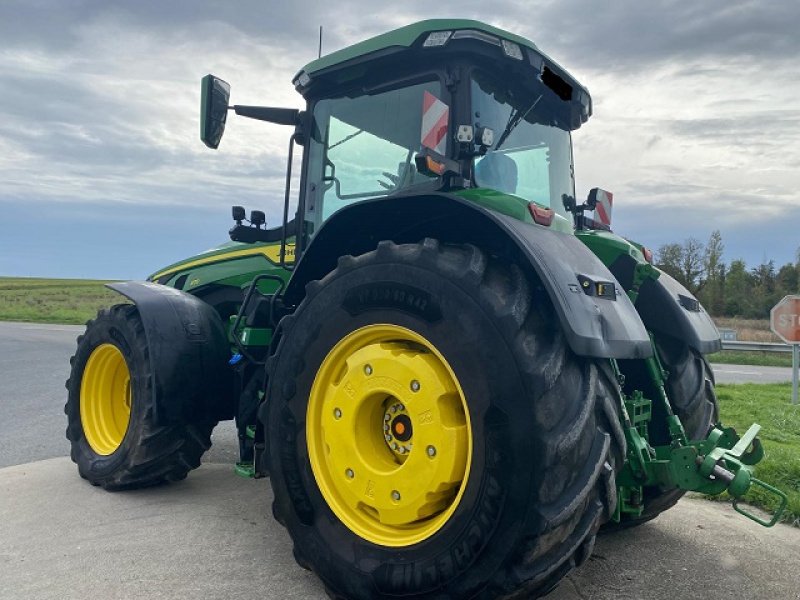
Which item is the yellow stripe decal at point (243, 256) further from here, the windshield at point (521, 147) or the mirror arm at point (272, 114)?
the windshield at point (521, 147)

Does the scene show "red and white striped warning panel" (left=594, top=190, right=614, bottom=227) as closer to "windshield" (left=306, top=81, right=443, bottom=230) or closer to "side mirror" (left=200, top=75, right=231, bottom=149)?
"windshield" (left=306, top=81, right=443, bottom=230)

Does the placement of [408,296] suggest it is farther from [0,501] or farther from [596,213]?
[0,501]

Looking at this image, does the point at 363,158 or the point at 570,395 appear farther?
the point at 363,158

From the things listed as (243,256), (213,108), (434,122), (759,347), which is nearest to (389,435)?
(434,122)

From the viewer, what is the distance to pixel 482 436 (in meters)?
2.53

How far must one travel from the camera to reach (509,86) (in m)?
3.66

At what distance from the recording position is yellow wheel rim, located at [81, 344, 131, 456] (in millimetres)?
4922

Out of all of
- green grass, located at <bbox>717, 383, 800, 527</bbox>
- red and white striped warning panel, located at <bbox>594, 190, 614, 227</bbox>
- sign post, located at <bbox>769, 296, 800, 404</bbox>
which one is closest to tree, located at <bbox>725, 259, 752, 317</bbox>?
green grass, located at <bbox>717, 383, 800, 527</bbox>

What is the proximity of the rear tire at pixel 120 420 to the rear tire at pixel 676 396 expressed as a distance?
2.57m

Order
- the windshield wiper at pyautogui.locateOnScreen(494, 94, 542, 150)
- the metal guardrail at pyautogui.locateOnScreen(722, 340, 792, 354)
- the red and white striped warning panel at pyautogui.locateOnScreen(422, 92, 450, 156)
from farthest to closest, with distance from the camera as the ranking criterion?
the metal guardrail at pyautogui.locateOnScreen(722, 340, 792, 354) < the windshield wiper at pyautogui.locateOnScreen(494, 94, 542, 150) < the red and white striped warning panel at pyautogui.locateOnScreen(422, 92, 450, 156)

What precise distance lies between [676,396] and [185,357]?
2780mm

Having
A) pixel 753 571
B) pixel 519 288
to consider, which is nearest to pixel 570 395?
pixel 519 288

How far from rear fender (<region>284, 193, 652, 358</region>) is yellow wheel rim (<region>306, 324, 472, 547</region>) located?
500 millimetres

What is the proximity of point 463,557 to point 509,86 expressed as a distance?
233 cm
